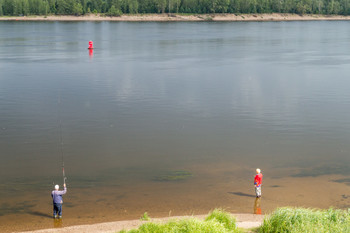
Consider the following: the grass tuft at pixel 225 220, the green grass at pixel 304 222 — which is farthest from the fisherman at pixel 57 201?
the green grass at pixel 304 222

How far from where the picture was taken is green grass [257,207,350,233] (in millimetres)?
16016

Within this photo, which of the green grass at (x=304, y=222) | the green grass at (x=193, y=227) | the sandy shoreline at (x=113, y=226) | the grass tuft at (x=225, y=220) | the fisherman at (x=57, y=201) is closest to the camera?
the green grass at (x=304, y=222)

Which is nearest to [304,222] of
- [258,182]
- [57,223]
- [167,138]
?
[258,182]

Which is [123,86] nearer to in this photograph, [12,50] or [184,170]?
[184,170]

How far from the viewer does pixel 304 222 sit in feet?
54.1

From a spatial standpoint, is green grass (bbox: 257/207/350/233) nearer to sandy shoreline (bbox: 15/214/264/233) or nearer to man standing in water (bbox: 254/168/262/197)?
sandy shoreline (bbox: 15/214/264/233)

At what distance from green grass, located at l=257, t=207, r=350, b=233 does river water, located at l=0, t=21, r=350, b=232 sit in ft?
16.2

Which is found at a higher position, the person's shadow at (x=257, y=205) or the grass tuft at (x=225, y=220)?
the grass tuft at (x=225, y=220)

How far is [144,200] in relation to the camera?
2292cm

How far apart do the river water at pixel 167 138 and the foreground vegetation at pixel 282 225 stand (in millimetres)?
4536

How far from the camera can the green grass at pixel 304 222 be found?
16.0 meters

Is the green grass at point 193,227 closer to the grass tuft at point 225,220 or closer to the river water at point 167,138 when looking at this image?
the grass tuft at point 225,220

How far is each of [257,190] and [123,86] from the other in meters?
30.6

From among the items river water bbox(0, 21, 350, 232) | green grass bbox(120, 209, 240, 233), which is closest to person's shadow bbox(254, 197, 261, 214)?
river water bbox(0, 21, 350, 232)
